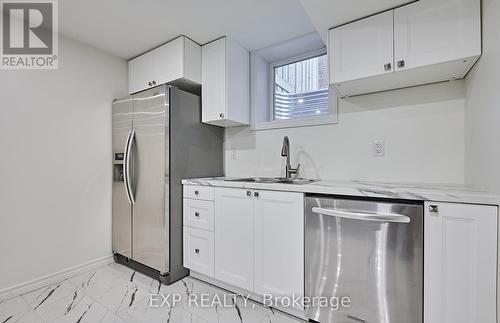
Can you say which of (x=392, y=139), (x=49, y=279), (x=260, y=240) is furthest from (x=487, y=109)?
(x=49, y=279)

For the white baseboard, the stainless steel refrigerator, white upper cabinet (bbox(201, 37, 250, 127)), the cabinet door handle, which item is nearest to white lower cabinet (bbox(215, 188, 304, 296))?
the stainless steel refrigerator

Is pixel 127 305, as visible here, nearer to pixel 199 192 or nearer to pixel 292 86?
pixel 199 192

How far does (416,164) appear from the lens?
66.6 inches

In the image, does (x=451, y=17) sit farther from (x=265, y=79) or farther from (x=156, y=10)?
(x=156, y=10)

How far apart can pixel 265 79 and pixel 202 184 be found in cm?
144

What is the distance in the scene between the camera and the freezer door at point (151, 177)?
204 centimetres

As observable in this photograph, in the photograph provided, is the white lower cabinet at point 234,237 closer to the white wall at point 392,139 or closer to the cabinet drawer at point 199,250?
the cabinet drawer at point 199,250

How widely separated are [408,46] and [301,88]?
1.16m

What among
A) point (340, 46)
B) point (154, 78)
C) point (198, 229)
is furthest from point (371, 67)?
point (154, 78)

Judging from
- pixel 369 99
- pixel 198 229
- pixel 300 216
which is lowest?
pixel 198 229

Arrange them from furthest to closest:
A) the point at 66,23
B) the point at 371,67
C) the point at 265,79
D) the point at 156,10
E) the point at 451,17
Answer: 1. the point at 265,79
2. the point at 66,23
3. the point at 156,10
4. the point at 371,67
5. the point at 451,17

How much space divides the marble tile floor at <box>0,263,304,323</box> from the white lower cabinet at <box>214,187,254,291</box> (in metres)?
0.18

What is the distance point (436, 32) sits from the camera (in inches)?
51.8

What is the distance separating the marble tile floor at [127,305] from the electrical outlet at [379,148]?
1359 millimetres
